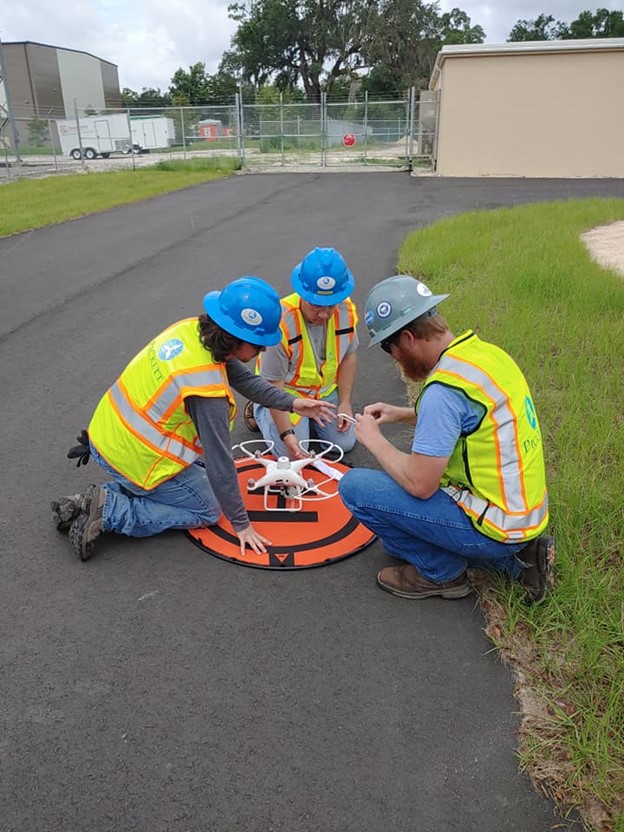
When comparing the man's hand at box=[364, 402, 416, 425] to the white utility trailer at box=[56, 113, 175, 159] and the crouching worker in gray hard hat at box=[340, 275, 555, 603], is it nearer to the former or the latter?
the crouching worker in gray hard hat at box=[340, 275, 555, 603]

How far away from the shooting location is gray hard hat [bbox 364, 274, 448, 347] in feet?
7.45

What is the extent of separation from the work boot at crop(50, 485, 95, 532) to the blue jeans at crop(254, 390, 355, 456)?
4.01ft

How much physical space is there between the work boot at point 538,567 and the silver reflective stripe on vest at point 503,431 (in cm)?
24

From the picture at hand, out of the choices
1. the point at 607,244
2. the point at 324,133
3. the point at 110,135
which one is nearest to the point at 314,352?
the point at 607,244

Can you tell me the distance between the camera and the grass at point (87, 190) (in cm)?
1317

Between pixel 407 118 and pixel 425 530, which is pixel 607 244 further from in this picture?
pixel 407 118

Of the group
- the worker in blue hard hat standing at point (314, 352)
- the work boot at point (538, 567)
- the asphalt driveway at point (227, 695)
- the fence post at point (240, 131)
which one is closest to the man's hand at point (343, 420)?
the worker in blue hard hat standing at point (314, 352)

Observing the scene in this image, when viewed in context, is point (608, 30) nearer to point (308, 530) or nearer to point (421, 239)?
point (421, 239)

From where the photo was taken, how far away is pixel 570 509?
3043 millimetres

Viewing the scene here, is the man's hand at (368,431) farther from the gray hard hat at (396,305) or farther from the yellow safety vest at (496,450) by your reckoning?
the gray hard hat at (396,305)

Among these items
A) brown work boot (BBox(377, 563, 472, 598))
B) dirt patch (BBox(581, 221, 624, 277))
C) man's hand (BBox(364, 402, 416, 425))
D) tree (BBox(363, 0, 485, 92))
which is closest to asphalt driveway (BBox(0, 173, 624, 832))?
brown work boot (BBox(377, 563, 472, 598))

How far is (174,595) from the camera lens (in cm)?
273

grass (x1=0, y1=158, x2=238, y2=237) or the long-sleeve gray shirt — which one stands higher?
the long-sleeve gray shirt

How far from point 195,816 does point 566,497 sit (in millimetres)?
2230
